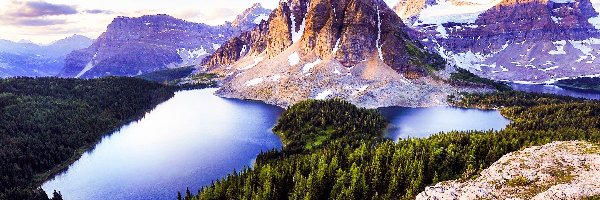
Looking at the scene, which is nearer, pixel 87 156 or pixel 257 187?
pixel 257 187

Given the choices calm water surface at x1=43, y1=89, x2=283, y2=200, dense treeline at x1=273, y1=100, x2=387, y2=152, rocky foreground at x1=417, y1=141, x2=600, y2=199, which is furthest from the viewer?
dense treeline at x1=273, y1=100, x2=387, y2=152

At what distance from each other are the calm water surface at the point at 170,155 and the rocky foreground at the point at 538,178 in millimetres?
70369

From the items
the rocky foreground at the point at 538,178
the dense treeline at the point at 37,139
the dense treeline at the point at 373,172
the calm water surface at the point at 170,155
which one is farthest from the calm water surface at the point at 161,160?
the rocky foreground at the point at 538,178

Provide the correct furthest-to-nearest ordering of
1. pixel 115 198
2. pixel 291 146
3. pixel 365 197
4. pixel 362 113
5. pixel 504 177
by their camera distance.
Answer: pixel 362 113 → pixel 291 146 → pixel 115 198 → pixel 365 197 → pixel 504 177

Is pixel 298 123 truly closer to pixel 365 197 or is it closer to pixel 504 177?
pixel 365 197

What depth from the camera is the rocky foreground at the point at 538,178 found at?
2400 inches

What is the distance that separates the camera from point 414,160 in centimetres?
9006

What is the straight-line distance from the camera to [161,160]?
136500 millimetres

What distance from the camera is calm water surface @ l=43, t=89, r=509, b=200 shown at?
115 m

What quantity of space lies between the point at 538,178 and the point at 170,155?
4372 inches

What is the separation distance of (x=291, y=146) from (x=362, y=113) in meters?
53.6

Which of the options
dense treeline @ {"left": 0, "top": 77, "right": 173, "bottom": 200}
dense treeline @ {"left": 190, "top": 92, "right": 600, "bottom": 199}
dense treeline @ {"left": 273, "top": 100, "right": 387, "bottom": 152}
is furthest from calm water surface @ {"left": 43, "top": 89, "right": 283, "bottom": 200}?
dense treeline @ {"left": 190, "top": 92, "right": 600, "bottom": 199}

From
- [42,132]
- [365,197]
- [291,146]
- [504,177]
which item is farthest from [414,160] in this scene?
[42,132]

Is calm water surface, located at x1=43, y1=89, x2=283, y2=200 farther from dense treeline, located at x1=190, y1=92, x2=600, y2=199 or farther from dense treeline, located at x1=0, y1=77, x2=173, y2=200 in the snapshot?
dense treeline, located at x1=190, y1=92, x2=600, y2=199
